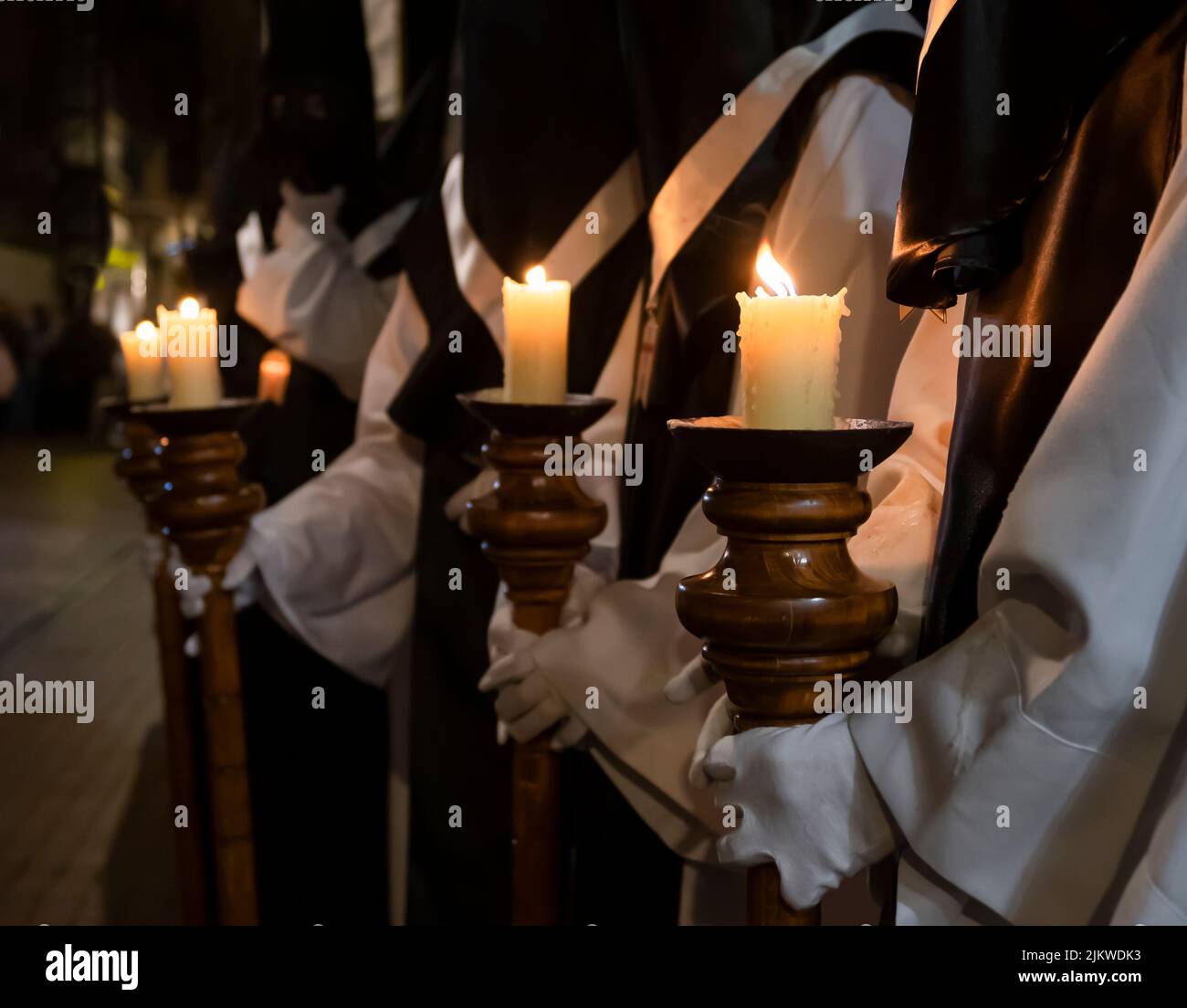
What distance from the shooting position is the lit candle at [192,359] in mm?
2045

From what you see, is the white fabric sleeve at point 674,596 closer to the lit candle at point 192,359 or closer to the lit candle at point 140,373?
the lit candle at point 192,359

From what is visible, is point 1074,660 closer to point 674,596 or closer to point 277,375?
point 674,596

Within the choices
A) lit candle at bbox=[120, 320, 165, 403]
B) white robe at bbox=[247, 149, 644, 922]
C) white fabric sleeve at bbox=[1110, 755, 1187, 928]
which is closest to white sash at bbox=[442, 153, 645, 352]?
white robe at bbox=[247, 149, 644, 922]

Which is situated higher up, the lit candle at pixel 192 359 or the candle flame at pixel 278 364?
the lit candle at pixel 192 359

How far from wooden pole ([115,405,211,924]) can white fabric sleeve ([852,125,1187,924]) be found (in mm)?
2094

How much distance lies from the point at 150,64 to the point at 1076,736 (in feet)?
25.8

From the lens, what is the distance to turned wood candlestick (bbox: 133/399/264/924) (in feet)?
6.87

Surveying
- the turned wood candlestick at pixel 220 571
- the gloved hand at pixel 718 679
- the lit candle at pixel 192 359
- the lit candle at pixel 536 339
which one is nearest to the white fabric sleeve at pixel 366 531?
the turned wood candlestick at pixel 220 571

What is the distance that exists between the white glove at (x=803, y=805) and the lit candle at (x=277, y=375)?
2.54 meters

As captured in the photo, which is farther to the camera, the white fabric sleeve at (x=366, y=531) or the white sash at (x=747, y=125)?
the white fabric sleeve at (x=366, y=531)

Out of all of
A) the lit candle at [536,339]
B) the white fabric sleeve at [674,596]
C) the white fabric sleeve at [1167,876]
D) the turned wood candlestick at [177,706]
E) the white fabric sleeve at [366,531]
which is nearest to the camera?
the white fabric sleeve at [1167,876]

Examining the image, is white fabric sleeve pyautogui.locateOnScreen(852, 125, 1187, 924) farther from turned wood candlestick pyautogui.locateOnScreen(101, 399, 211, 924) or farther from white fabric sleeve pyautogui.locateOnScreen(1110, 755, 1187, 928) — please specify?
turned wood candlestick pyautogui.locateOnScreen(101, 399, 211, 924)
